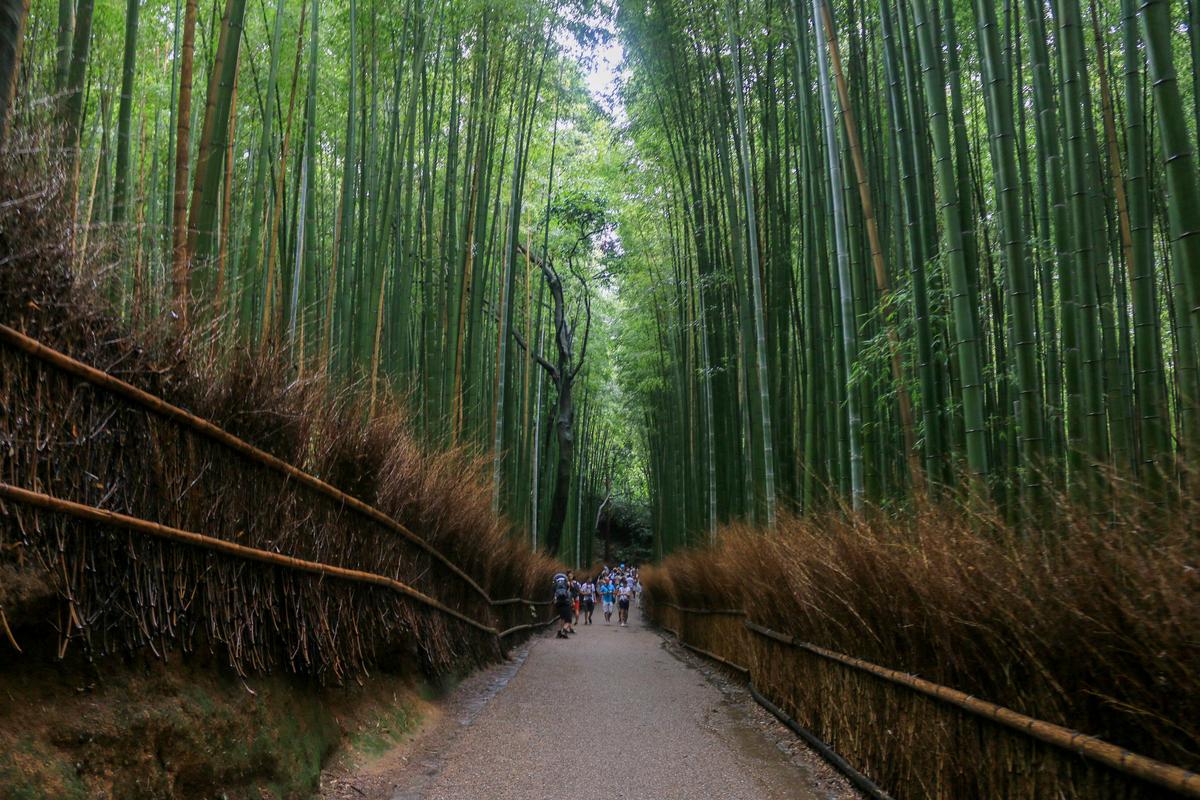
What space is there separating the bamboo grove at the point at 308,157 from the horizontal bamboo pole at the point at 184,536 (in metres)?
0.53

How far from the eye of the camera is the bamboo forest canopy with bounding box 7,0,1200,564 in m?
2.66

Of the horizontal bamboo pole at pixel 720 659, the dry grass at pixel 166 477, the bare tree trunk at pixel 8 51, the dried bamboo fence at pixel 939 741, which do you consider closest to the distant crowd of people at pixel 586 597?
the horizontal bamboo pole at pixel 720 659

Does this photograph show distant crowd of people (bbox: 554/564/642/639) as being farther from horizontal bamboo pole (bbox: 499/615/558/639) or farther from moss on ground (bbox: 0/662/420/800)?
moss on ground (bbox: 0/662/420/800)

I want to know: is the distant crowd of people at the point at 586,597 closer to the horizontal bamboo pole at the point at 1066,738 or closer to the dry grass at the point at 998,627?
the dry grass at the point at 998,627

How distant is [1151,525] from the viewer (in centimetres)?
172

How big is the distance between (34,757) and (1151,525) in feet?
7.18

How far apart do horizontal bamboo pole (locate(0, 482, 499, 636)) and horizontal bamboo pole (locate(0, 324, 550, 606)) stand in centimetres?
27

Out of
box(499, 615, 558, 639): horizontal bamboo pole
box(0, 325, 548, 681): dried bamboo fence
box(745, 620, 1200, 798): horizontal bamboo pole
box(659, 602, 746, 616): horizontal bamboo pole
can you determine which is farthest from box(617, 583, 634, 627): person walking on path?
box(745, 620, 1200, 798): horizontal bamboo pole

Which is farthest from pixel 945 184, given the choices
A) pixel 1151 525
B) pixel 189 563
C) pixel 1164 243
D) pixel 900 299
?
pixel 1164 243

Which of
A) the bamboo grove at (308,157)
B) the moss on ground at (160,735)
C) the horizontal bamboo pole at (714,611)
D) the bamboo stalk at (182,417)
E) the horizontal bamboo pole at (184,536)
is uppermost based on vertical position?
the bamboo grove at (308,157)

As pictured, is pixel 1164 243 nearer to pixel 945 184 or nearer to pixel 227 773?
pixel 945 184

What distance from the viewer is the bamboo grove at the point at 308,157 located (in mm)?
2932

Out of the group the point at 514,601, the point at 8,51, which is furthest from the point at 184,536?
the point at 514,601

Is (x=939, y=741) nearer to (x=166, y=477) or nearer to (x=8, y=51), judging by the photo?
(x=166, y=477)
